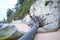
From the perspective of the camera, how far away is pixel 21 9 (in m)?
1.72

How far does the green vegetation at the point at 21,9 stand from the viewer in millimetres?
1719

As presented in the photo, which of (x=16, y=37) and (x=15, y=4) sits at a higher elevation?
(x=15, y=4)

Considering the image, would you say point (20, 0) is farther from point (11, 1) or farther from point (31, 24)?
point (31, 24)

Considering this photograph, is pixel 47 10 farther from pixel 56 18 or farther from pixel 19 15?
pixel 19 15

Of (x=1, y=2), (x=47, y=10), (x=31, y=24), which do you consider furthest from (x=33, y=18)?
(x=1, y=2)

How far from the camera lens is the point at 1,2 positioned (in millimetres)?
1731

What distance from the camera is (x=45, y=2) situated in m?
1.73

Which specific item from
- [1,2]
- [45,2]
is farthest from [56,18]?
[1,2]

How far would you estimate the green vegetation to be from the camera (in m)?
1.72

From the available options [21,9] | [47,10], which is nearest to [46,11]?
[47,10]

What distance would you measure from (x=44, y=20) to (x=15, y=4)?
0.39m

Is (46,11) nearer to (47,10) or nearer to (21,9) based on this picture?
(47,10)

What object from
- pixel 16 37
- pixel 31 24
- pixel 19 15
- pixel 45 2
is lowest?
pixel 16 37

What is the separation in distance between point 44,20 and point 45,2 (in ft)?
0.70
